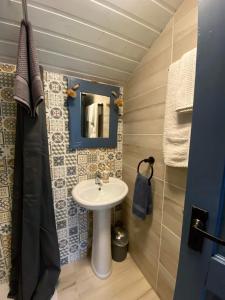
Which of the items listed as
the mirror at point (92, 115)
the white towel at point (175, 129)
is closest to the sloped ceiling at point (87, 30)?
the mirror at point (92, 115)

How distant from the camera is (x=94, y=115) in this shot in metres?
1.52

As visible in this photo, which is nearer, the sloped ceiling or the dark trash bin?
the sloped ceiling

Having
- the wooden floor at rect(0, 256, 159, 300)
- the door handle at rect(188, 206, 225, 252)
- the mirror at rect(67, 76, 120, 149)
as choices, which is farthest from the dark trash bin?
the door handle at rect(188, 206, 225, 252)

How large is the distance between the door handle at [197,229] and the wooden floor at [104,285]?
3.79 ft

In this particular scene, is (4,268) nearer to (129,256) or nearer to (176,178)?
(129,256)

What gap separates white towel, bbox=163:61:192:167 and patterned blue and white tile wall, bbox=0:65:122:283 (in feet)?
2.50

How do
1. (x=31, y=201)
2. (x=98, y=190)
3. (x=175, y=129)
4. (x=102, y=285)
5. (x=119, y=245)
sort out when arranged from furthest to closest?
(x=119, y=245), (x=98, y=190), (x=102, y=285), (x=31, y=201), (x=175, y=129)

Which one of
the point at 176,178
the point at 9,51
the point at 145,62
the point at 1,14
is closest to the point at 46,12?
the point at 1,14

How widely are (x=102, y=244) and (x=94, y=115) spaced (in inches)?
48.6

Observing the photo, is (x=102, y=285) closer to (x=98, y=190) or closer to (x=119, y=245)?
(x=119, y=245)

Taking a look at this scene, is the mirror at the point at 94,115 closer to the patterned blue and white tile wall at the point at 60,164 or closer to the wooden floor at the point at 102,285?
the patterned blue and white tile wall at the point at 60,164

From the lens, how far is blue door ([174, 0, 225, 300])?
0.47 meters

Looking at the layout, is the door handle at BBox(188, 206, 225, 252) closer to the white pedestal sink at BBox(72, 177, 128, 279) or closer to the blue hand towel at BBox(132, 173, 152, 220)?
the blue hand towel at BBox(132, 173, 152, 220)

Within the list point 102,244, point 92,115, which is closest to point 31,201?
point 102,244
